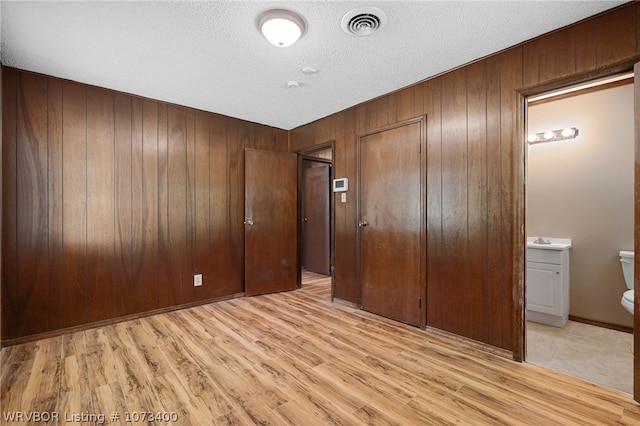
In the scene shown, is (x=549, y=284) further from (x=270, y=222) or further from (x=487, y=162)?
(x=270, y=222)

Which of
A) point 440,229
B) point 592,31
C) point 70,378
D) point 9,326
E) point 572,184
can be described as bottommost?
point 70,378

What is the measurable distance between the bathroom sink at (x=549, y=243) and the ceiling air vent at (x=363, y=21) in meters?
2.61

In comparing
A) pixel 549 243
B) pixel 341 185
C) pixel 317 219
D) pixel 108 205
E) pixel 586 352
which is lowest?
pixel 586 352

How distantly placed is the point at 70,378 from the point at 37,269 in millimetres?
1201

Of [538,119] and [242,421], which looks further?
[538,119]

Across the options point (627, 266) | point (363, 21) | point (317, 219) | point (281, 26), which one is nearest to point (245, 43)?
point (281, 26)

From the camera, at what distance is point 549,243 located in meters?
3.10

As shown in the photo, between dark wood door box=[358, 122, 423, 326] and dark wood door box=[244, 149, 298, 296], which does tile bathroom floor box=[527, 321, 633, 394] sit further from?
dark wood door box=[244, 149, 298, 296]

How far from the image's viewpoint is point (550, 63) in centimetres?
204

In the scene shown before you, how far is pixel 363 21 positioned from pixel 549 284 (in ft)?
9.78

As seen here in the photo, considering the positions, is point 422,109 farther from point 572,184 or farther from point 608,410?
point 608,410

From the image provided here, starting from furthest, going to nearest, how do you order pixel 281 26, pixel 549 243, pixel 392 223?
pixel 549 243 < pixel 392 223 < pixel 281 26

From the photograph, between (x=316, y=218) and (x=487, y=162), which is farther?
(x=316, y=218)

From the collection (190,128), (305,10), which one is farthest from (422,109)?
(190,128)
